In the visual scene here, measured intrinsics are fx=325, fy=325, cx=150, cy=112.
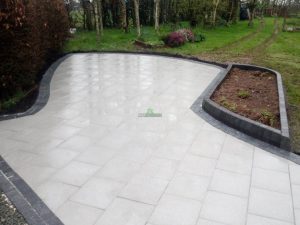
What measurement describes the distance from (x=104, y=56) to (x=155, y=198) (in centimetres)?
1007

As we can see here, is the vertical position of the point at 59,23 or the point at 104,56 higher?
Result: the point at 59,23

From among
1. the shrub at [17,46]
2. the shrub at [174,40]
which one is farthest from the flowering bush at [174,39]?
the shrub at [17,46]

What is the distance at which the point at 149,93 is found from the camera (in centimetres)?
844

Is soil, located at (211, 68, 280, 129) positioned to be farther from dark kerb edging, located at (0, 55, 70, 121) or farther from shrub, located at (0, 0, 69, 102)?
shrub, located at (0, 0, 69, 102)

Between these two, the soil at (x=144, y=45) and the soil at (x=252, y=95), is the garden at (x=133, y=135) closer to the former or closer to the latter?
the soil at (x=252, y=95)

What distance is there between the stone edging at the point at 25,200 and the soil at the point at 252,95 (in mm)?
4195

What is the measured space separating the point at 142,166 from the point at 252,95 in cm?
415

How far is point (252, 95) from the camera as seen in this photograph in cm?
787

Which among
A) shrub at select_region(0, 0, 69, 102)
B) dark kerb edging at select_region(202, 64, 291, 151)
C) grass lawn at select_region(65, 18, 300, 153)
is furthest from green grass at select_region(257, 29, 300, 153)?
shrub at select_region(0, 0, 69, 102)

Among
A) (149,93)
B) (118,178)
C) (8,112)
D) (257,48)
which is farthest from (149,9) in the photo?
(118,178)

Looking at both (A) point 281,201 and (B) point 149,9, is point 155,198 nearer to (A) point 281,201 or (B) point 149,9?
(A) point 281,201

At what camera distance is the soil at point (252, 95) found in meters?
6.42

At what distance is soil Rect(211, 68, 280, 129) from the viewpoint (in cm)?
642

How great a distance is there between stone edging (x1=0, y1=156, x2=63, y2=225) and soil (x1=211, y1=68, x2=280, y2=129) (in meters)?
4.20
